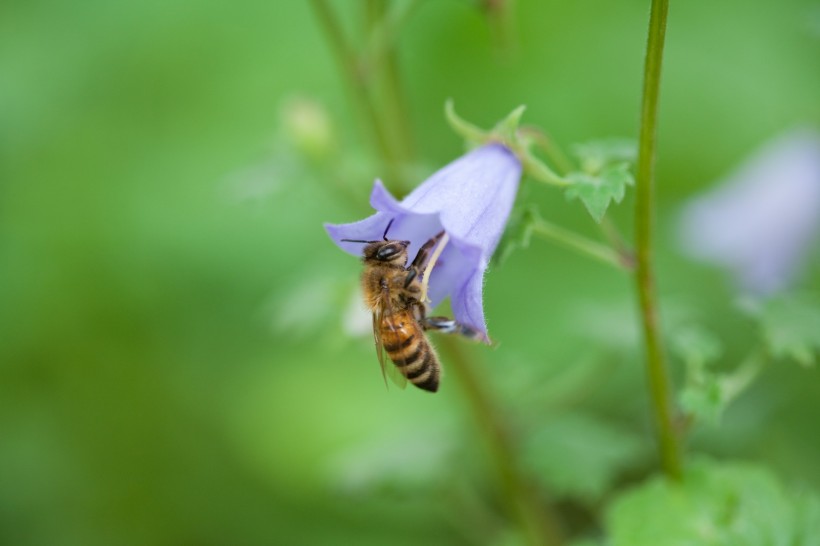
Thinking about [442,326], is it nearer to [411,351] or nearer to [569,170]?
[411,351]

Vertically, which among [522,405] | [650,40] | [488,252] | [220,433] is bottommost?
[488,252]

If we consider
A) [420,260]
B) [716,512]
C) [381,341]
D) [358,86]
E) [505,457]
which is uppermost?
[358,86]

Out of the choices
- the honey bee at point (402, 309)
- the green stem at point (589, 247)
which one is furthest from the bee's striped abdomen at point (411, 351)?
the green stem at point (589, 247)

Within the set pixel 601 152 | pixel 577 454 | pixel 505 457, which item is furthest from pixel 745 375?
pixel 505 457

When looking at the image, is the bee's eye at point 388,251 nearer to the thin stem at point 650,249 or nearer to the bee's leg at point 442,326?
the bee's leg at point 442,326

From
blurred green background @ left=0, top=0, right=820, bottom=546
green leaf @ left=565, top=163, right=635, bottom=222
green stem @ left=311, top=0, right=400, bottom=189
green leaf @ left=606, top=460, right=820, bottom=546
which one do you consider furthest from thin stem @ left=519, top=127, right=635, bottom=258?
blurred green background @ left=0, top=0, right=820, bottom=546

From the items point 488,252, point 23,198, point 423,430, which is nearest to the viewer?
point 488,252

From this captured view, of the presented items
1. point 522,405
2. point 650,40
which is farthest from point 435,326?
point 522,405

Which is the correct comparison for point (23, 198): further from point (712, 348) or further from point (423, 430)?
point (712, 348)
